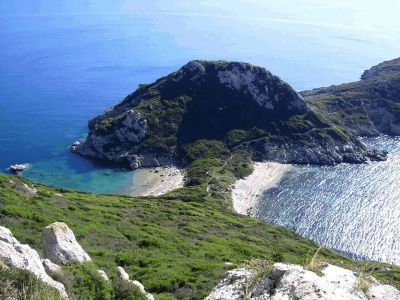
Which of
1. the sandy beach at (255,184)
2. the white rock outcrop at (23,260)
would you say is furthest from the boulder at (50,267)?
the sandy beach at (255,184)

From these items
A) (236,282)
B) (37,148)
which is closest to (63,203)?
(236,282)

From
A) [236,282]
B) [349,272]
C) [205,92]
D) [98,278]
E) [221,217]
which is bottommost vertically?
[221,217]

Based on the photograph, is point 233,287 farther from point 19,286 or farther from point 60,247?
point 60,247

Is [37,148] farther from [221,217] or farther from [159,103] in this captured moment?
[221,217]

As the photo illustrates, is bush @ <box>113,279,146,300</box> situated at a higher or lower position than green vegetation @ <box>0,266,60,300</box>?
lower

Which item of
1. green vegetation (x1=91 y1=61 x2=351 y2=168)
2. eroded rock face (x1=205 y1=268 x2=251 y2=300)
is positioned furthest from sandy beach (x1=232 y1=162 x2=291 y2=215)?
eroded rock face (x1=205 y1=268 x2=251 y2=300)

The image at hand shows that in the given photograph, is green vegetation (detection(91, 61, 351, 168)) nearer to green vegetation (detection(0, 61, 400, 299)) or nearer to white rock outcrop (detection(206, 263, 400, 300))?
green vegetation (detection(0, 61, 400, 299))

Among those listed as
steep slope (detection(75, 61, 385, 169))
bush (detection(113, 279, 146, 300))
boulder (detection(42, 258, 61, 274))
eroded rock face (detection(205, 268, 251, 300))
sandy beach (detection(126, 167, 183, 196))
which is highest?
eroded rock face (detection(205, 268, 251, 300))
